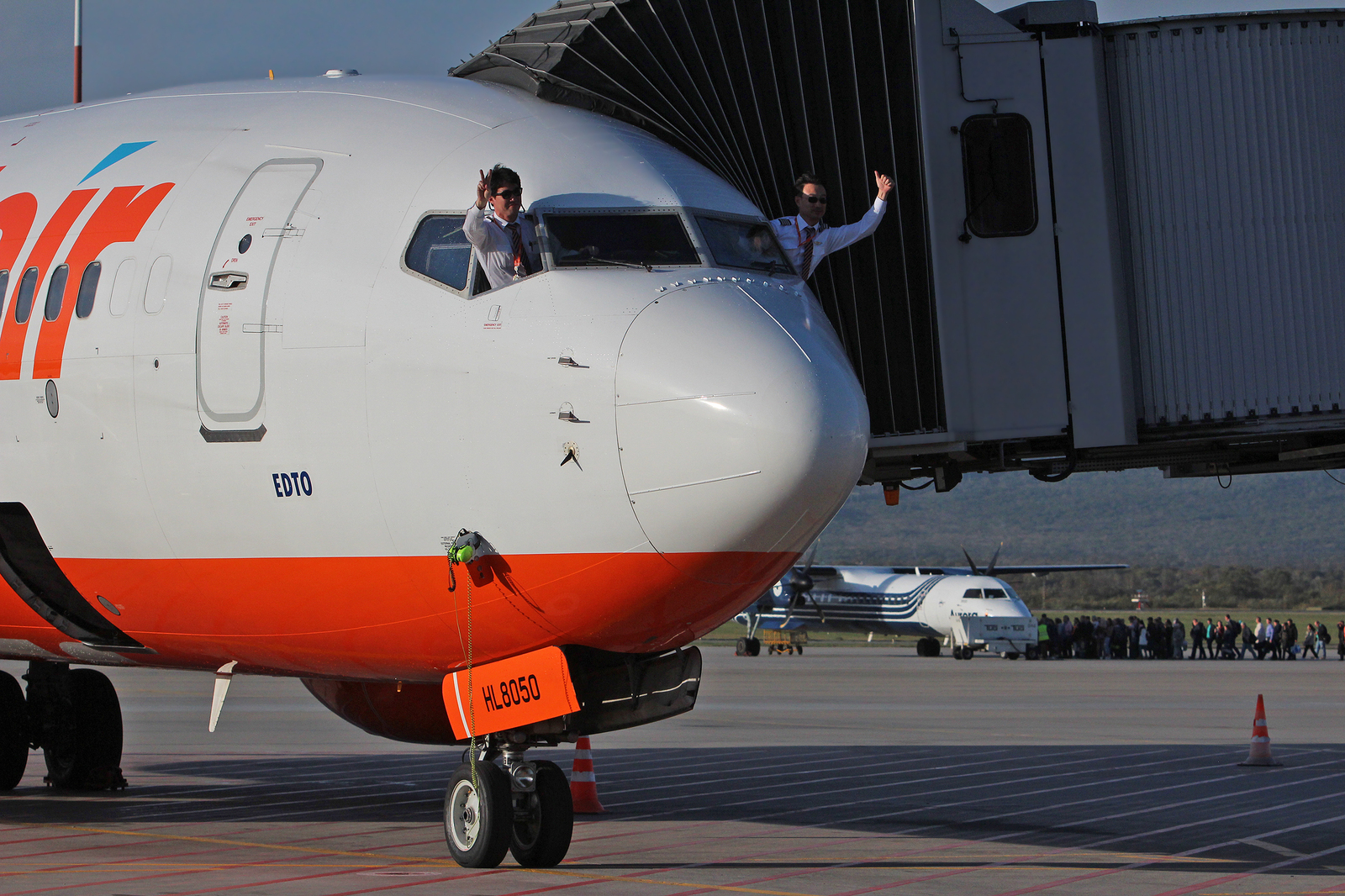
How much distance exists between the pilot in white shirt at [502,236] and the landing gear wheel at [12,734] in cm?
963

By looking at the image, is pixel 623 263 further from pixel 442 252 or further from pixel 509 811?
pixel 509 811

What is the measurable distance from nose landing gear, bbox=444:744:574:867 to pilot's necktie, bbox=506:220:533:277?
2847mm

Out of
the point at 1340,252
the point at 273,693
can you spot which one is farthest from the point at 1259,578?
the point at 1340,252

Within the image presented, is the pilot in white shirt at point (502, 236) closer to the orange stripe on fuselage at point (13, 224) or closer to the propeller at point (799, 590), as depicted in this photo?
the orange stripe on fuselage at point (13, 224)

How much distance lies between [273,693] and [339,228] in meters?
27.6

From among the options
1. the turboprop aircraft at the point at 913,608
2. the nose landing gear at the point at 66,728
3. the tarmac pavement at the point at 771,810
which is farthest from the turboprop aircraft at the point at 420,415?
the turboprop aircraft at the point at 913,608

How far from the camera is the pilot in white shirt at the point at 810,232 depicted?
1047 centimetres

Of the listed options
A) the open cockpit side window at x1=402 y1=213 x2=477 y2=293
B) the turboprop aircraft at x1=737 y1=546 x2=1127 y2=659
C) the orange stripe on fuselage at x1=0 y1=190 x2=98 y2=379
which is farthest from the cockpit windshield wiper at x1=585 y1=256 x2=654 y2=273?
the turboprop aircraft at x1=737 y1=546 x2=1127 y2=659

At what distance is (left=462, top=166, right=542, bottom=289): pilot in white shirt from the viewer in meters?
8.95

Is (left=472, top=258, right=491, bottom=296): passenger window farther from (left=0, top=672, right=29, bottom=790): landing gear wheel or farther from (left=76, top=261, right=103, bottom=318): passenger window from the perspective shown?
(left=0, top=672, right=29, bottom=790): landing gear wheel

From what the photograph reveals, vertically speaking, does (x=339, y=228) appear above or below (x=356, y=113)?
below

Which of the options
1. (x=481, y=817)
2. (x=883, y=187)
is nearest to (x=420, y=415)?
(x=481, y=817)

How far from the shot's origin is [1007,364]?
40.4 ft

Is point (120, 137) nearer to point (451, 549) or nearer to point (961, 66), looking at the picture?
point (451, 549)
